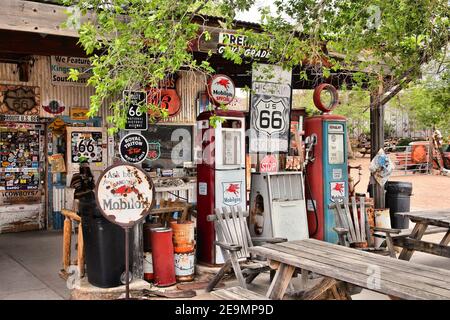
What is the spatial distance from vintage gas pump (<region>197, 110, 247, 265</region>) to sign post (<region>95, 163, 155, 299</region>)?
5.13ft

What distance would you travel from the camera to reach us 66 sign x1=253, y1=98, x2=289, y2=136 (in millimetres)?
7137

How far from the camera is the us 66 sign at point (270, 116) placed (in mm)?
7137

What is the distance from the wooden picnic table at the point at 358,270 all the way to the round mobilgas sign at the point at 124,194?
1.18 metres

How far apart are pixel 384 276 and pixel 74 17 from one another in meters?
3.73

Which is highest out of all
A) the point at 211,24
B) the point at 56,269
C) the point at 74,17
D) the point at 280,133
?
the point at 211,24

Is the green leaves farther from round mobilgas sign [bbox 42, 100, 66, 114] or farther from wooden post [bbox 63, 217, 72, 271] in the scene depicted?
round mobilgas sign [bbox 42, 100, 66, 114]

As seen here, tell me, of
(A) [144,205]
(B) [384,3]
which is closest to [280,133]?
(B) [384,3]

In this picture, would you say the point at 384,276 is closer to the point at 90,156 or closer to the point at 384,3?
the point at 384,3

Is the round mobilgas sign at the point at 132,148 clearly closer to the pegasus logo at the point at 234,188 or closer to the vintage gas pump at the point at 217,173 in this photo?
the vintage gas pump at the point at 217,173

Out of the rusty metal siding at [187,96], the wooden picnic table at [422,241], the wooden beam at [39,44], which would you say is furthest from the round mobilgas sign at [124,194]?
the rusty metal siding at [187,96]

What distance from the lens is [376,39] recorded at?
6.13m

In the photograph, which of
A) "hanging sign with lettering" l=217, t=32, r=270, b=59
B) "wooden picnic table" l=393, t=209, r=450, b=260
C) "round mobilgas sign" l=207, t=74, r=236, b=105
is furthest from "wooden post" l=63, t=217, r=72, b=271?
"wooden picnic table" l=393, t=209, r=450, b=260
